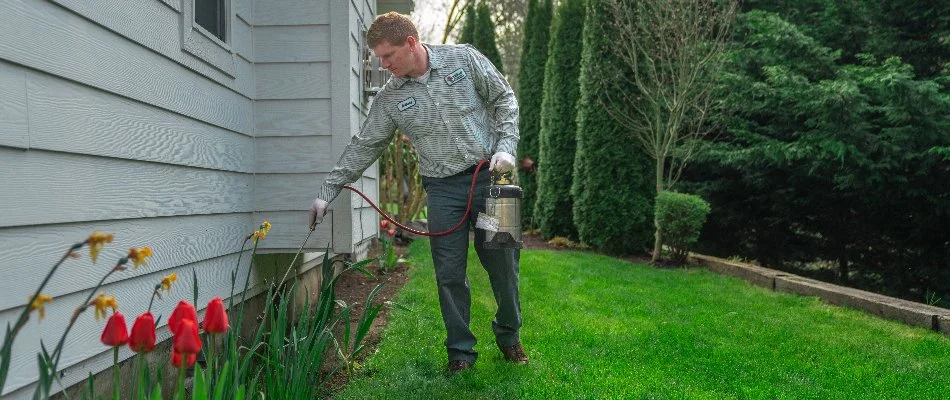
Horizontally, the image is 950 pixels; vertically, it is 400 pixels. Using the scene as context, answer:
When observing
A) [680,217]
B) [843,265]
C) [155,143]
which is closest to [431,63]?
[155,143]

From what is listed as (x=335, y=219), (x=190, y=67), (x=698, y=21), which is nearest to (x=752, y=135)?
(x=698, y=21)

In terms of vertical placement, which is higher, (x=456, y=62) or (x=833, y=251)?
(x=456, y=62)

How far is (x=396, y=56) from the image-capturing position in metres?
3.26

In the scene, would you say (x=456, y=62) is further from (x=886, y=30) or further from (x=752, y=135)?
(x=886, y=30)

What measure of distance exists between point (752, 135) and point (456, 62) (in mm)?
5924

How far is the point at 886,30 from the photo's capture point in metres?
8.04

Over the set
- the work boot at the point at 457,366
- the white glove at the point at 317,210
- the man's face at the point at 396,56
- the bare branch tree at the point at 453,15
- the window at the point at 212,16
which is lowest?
the work boot at the point at 457,366

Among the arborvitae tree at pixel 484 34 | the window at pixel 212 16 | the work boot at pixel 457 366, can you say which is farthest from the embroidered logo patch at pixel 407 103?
the arborvitae tree at pixel 484 34

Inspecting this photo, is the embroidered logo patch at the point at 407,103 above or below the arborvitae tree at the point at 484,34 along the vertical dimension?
below

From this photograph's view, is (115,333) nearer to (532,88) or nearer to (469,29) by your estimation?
(532,88)

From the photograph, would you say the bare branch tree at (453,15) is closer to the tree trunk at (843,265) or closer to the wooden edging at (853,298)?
the tree trunk at (843,265)

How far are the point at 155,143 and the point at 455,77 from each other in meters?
1.30

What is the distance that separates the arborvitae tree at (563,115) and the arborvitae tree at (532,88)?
1.48 metres

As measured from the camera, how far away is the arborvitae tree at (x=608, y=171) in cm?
923
